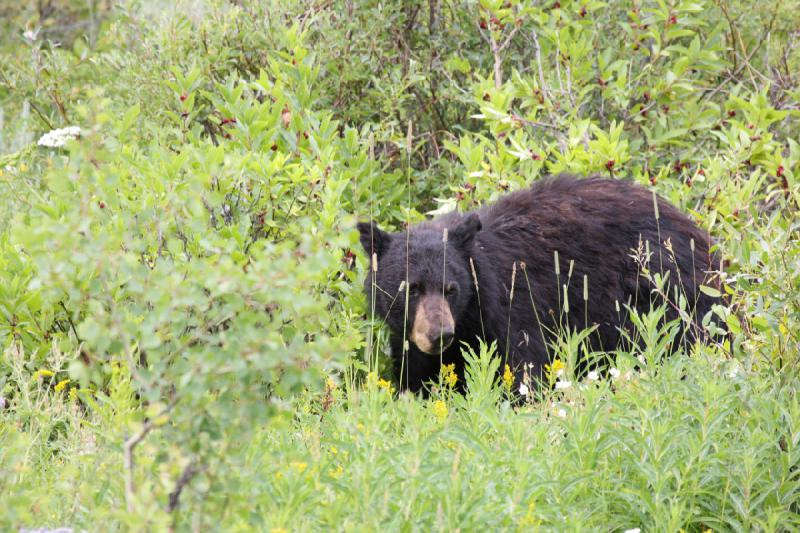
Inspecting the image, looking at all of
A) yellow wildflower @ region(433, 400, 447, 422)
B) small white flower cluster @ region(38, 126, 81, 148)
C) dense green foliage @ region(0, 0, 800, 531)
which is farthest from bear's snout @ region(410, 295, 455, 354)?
small white flower cluster @ region(38, 126, 81, 148)

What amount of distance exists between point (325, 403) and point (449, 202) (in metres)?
2.45

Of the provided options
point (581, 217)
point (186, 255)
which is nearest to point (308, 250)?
point (186, 255)

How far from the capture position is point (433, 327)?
528 cm

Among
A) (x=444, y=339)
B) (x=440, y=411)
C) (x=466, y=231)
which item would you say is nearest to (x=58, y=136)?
(x=466, y=231)

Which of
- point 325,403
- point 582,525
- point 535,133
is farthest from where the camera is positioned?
point 535,133

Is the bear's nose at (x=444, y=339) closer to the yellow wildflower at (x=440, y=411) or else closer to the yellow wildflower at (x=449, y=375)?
the yellow wildflower at (x=449, y=375)

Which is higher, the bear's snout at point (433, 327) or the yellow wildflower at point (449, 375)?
the bear's snout at point (433, 327)

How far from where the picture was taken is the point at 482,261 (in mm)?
5840

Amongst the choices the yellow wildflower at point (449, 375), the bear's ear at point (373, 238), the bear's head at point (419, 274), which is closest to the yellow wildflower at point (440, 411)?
the yellow wildflower at point (449, 375)

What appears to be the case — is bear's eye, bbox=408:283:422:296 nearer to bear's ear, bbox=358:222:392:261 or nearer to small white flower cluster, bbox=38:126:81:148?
bear's ear, bbox=358:222:392:261

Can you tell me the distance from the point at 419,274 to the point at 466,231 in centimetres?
35

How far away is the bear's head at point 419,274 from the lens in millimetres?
5547

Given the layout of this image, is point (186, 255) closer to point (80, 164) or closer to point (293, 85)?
point (293, 85)

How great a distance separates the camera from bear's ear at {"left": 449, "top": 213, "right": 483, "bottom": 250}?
18.4ft
